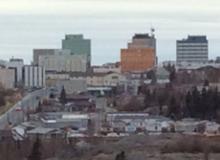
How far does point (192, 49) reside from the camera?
89.8m

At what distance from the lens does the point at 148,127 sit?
106 ft

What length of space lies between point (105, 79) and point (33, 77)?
4.84 meters

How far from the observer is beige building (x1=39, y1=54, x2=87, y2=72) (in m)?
81.3

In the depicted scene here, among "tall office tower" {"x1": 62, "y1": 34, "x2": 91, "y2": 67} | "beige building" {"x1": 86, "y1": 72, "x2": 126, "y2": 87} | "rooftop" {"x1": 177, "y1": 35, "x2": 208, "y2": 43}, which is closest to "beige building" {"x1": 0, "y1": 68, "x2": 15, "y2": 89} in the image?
"beige building" {"x1": 86, "y1": 72, "x2": 126, "y2": 87}

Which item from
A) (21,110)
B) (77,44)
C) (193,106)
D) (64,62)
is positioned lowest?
(21,110)

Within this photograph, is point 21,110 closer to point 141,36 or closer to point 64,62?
point 64,62

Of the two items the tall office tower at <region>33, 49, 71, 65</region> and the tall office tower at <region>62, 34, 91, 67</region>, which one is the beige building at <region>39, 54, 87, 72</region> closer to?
the tall office tower at <region>33, 49, 71, 65</region>

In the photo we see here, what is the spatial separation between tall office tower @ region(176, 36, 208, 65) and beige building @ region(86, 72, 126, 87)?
22.2 metres

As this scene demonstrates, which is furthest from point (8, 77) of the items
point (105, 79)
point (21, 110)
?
point (21, 110)

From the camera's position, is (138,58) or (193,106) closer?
(193,106)

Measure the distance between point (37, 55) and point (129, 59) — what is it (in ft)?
40.1

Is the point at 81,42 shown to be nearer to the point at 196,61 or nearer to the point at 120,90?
the point at 196,61

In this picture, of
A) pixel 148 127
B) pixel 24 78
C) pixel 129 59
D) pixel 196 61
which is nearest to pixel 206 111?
pixel 148 127

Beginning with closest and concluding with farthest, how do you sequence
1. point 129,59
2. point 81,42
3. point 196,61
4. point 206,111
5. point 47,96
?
1. point 206,111
2. point 47,96
3. point 129,59
4. point 196,61
5. point 81,42
